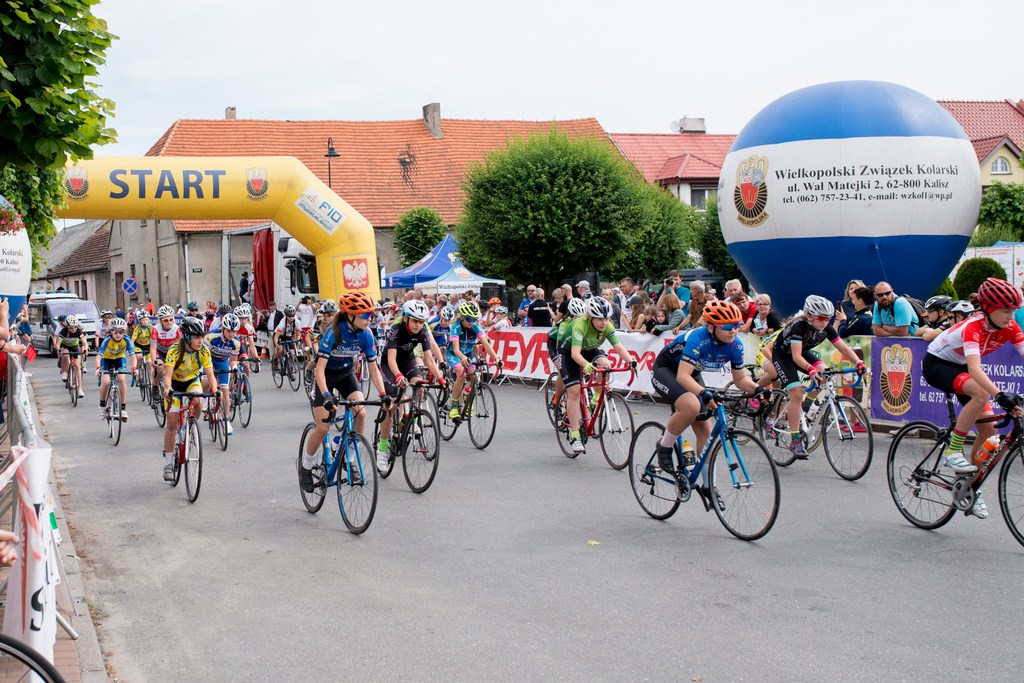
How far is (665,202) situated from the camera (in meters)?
42.9

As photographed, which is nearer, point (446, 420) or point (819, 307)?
point (819, 307)

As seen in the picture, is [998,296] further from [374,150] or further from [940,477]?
[374,150]

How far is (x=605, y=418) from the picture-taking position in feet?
35.6

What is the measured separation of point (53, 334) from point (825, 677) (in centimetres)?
3441

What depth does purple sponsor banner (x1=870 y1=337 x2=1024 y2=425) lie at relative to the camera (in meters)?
11.7

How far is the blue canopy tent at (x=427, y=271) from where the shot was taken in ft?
104

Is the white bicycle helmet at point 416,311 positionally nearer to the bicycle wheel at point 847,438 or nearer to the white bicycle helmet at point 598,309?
the white bicycle helmet at point 598,309

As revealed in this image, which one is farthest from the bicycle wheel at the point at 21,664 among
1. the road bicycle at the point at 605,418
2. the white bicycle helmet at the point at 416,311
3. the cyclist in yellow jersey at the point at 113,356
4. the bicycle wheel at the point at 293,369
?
the bicycle wheel at the point at 293,369

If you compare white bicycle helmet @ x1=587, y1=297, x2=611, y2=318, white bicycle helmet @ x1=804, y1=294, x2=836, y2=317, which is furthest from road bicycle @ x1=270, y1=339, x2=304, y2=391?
white bicycle helmet @ x1=804, y1=294, x2=836, y2=317

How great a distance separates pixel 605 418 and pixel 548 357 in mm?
8854

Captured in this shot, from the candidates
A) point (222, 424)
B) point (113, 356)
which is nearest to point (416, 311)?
point (222, 424)

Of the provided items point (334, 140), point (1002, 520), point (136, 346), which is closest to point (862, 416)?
point (1002, 520)

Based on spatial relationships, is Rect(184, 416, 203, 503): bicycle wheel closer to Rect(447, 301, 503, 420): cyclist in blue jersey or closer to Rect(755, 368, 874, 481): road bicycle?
Rect(447, 301, 503, 420): cyclist in blue jersey

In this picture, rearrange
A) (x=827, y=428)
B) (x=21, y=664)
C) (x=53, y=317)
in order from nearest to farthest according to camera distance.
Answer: (x=21, y=664) → (x=827, y=428) → (x=53, y=317)
